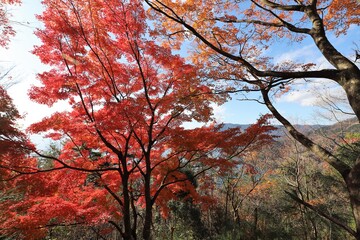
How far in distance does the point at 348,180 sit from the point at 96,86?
6.49 m

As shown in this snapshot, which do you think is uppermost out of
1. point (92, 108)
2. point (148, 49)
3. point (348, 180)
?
point (148, 49)

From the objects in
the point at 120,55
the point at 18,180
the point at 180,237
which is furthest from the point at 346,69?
the point at 180,237

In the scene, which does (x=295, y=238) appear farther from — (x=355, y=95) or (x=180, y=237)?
(x=355, y=95)

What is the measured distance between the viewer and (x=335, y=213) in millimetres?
18891

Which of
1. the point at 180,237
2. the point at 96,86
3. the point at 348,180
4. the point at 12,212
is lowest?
the point at 180,237

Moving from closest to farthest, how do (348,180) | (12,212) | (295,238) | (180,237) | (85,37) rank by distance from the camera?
(348,180) < (85,37) < (12,212) < (180,237) < (295,238)

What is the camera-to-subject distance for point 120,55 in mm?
7137

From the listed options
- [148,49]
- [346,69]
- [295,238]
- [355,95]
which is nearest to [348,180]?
[355,95]

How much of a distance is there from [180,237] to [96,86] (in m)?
12.4

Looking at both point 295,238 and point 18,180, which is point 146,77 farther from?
point 295,238

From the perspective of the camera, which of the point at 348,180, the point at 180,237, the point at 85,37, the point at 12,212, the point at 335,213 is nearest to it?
the point at 348,180

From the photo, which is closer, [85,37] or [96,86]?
[85,37]

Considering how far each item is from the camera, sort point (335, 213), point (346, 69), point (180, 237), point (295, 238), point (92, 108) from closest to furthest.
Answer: point (346, 69) < point (92, 108) < point (180, 237) < point (295, 238) < point (335, 213)

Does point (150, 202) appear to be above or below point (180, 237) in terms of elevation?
above
